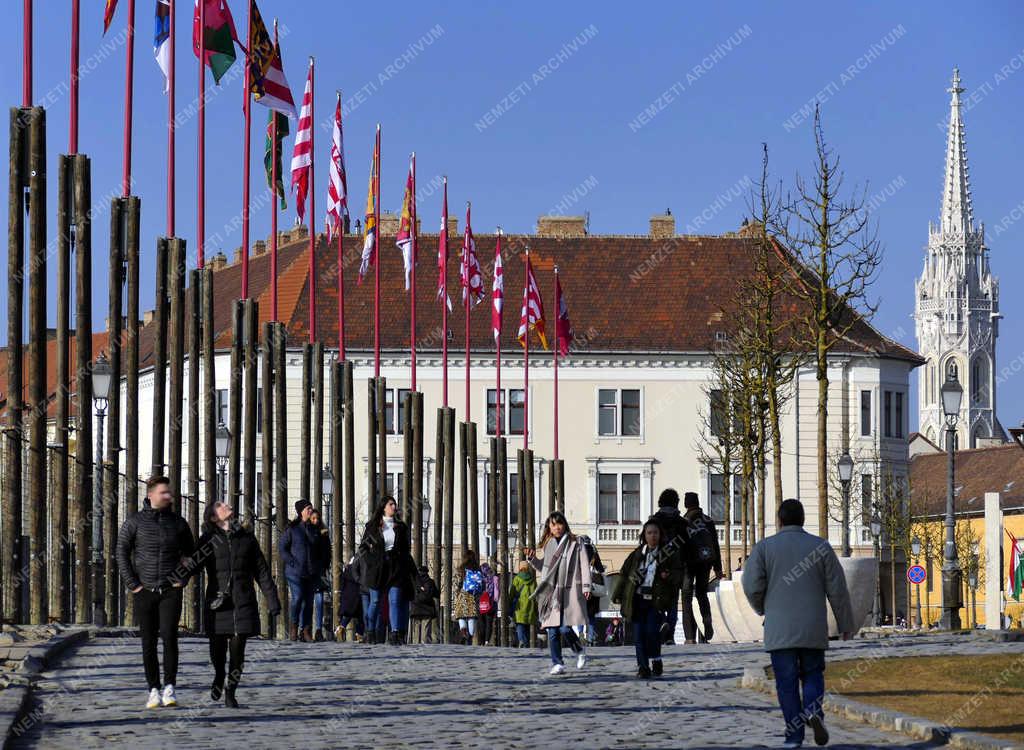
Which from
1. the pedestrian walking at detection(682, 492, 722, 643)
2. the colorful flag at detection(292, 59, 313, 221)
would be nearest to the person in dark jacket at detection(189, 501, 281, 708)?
the pedestrian walking at detection(682, 492, 722, 643)

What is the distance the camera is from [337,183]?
145 ft

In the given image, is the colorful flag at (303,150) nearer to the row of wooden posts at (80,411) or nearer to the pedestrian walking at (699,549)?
the row of wooden posts at (80,411)

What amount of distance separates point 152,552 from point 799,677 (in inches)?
196

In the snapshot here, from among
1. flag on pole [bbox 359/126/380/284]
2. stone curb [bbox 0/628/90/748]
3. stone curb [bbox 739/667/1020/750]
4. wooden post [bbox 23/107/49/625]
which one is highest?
flag on pole [bbox 359/126/380/284]

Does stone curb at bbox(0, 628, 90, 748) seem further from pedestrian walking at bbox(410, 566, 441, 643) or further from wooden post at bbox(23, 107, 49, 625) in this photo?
pedestrian walking at bbox(410, 566, 441, 643)

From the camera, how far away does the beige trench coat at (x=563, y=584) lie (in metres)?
20.7

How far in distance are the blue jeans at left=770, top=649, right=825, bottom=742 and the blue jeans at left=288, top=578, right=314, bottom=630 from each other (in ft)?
47.9

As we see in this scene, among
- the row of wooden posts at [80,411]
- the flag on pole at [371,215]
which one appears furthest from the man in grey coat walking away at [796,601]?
the flag on pole at [371,215]

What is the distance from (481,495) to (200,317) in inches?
1728

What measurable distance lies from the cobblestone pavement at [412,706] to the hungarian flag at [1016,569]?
70.2 meters

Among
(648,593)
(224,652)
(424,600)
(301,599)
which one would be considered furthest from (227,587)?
(424,600)

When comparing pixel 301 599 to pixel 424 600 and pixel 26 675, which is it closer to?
pixel 424 600

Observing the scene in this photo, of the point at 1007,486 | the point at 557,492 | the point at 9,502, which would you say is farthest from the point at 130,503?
the point at 1007,486

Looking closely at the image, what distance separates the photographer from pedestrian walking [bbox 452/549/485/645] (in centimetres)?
3688
